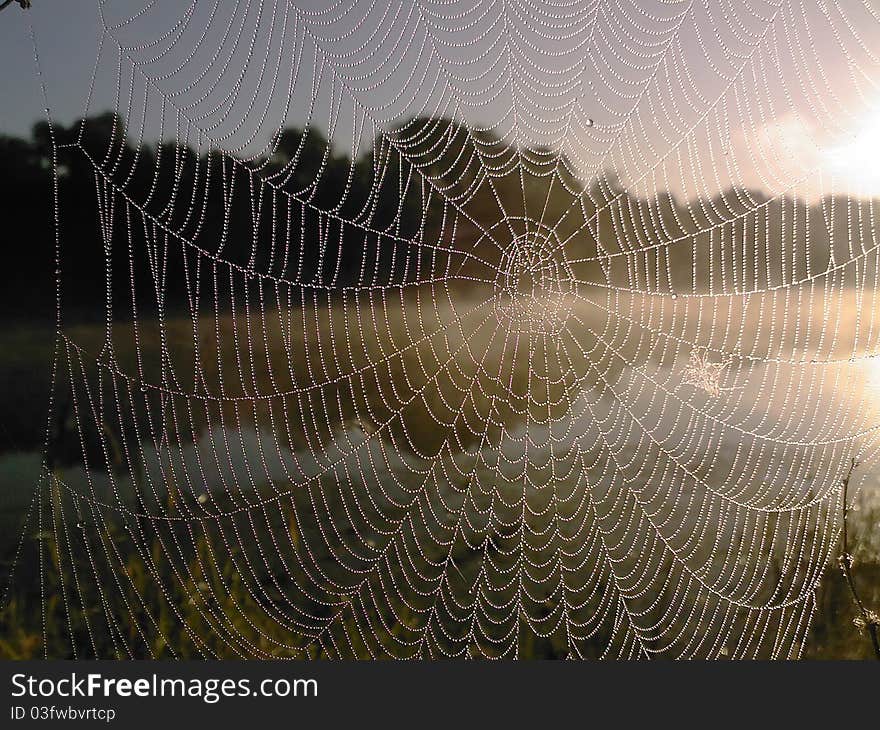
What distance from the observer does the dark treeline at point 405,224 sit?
4168mm

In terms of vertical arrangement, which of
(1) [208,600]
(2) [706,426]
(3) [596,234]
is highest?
(3) [596,234]

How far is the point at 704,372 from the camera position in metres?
4.83

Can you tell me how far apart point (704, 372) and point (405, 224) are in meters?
1.76

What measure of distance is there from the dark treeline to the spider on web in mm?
355

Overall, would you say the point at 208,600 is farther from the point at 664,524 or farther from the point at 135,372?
the point at 664,524

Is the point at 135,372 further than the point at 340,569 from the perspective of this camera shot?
No

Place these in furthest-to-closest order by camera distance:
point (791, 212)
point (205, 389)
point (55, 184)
Result: point (791, 212)
point (205, 389)
point (55, 184)

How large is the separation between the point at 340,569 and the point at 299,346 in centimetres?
147

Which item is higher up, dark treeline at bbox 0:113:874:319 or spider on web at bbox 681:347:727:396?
dark treeline at bbox 0:113:874:319

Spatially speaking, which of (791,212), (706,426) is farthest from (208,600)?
(791,212)

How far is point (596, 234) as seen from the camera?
15.5 feet

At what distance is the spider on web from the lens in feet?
15.7

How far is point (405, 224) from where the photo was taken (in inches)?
183

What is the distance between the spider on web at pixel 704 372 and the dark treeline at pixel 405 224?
355 mm
